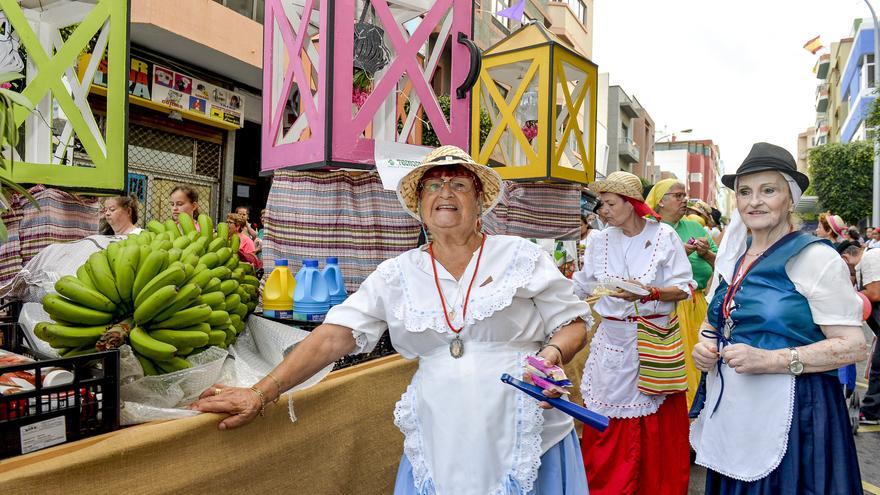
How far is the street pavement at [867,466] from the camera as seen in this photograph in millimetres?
4196

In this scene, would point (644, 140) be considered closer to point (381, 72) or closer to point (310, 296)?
point (381, 72)

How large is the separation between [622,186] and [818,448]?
1.98 m

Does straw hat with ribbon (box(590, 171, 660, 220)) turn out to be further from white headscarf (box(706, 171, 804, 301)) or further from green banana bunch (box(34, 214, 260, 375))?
green banana bunch (box(34, 214, 260, 375))

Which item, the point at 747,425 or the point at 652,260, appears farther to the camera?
the point at 652,260

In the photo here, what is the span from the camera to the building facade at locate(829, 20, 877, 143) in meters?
35.6

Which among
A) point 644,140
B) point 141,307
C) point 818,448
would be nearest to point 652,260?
point 818,448

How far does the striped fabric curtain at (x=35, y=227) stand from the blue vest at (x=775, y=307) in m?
3.02

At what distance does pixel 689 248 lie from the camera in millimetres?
4887

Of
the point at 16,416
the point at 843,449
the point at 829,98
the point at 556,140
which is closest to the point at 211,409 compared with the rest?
the point at 16,416

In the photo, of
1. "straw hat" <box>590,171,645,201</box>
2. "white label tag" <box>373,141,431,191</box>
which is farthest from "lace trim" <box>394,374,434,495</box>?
"straw hat" <box>590,171,645,201</box>

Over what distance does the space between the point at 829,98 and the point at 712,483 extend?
223 ft

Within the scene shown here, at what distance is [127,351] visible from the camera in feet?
6.32

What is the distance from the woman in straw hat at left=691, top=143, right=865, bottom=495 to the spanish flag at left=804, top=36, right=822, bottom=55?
4109 centimetres

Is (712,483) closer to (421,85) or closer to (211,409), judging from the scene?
(211,409)
